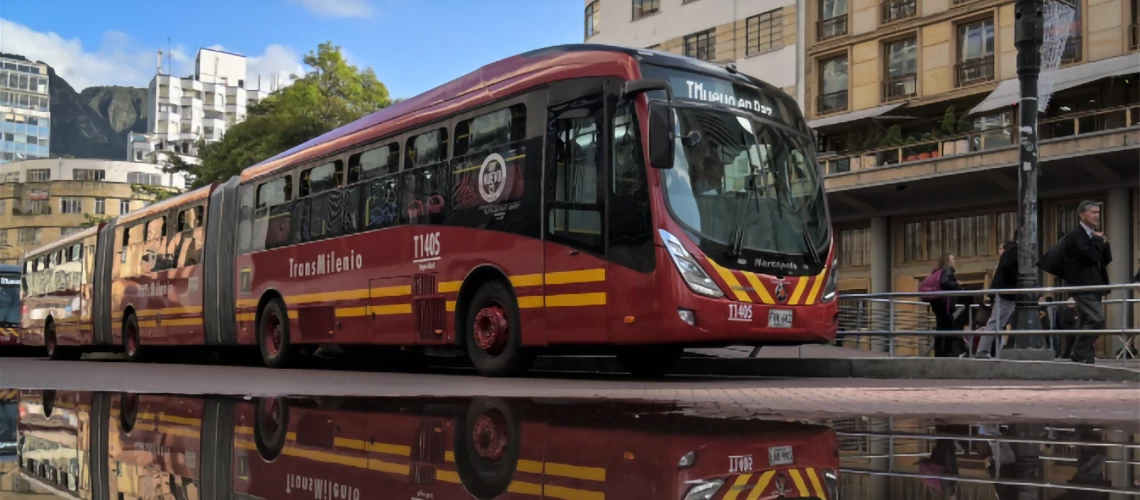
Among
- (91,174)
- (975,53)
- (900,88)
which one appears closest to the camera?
(975,53)

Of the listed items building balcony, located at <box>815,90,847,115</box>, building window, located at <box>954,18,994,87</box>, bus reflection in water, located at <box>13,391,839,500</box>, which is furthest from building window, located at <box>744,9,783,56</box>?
bus reflection in water, located at <box>13,391,839,500</box>

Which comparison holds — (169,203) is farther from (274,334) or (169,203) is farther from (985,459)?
(985,459)

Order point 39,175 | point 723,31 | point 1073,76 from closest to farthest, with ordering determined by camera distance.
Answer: point 1073,76 < point 723,31 < point 39,175

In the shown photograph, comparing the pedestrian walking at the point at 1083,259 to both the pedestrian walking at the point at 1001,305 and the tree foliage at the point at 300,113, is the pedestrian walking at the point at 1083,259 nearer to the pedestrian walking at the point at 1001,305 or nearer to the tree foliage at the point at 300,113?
the pedestrian walking at the point at 1001,305

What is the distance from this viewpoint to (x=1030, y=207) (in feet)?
48.4

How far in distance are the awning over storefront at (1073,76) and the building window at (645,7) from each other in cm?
1609

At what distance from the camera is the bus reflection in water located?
17.0 feet

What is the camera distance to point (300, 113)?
48219mm

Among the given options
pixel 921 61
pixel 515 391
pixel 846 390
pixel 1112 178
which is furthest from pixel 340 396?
pixel 921 61

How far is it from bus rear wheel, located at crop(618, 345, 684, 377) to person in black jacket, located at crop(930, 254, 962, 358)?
17.9 feet

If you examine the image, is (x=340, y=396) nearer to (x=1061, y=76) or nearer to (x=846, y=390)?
(x=846, y=390)

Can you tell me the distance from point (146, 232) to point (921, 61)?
21826 millimetres

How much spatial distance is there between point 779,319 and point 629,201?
2052mm

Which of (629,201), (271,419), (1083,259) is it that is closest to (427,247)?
(629,201)
